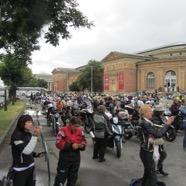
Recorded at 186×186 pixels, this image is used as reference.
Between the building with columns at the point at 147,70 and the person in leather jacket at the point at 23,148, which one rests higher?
the building with columns at the point at 147,70

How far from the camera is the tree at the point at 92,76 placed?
3391 inches

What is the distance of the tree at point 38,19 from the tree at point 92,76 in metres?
75.4

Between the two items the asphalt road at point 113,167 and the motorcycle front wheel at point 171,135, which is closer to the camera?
the asphalt road at point 113,167

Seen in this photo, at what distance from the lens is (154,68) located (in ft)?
240

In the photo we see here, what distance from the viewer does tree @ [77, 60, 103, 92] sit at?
86125 mm

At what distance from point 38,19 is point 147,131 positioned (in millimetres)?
5898

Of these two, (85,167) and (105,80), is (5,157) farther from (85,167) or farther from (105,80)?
(105,80)

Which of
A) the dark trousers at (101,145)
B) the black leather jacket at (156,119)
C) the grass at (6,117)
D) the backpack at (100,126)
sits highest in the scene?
the black leather jacket at (156,119)

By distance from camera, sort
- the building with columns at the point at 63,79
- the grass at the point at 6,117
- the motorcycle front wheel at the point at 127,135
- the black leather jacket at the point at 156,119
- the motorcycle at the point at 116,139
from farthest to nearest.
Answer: the building with columns at the point at 63,79
the grass at the point at 6,117
the motorcycle front wheel at the point at 127,135
the motorcycle at the point at 116,139
the black leather jacket at the point at 156,119

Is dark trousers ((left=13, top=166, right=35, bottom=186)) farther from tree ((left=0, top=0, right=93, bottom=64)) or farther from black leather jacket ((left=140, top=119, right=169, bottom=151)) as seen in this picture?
tree ((left=0, top=0, right=93, bottom=64))

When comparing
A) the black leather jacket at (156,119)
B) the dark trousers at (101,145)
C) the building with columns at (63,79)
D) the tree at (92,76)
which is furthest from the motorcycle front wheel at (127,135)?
the building with columns at (63,79)

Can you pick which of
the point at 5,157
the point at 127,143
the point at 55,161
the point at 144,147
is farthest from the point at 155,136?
the point at 127,143

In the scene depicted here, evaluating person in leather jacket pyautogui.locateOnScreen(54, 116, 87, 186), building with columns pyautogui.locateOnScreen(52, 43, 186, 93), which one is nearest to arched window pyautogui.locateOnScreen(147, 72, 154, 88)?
building with columns pyautogui.locateOnScreen(52, 43, 186, 93)

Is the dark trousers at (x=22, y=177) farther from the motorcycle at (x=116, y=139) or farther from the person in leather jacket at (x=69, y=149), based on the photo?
the motorcycle at (x=116, y=139)
